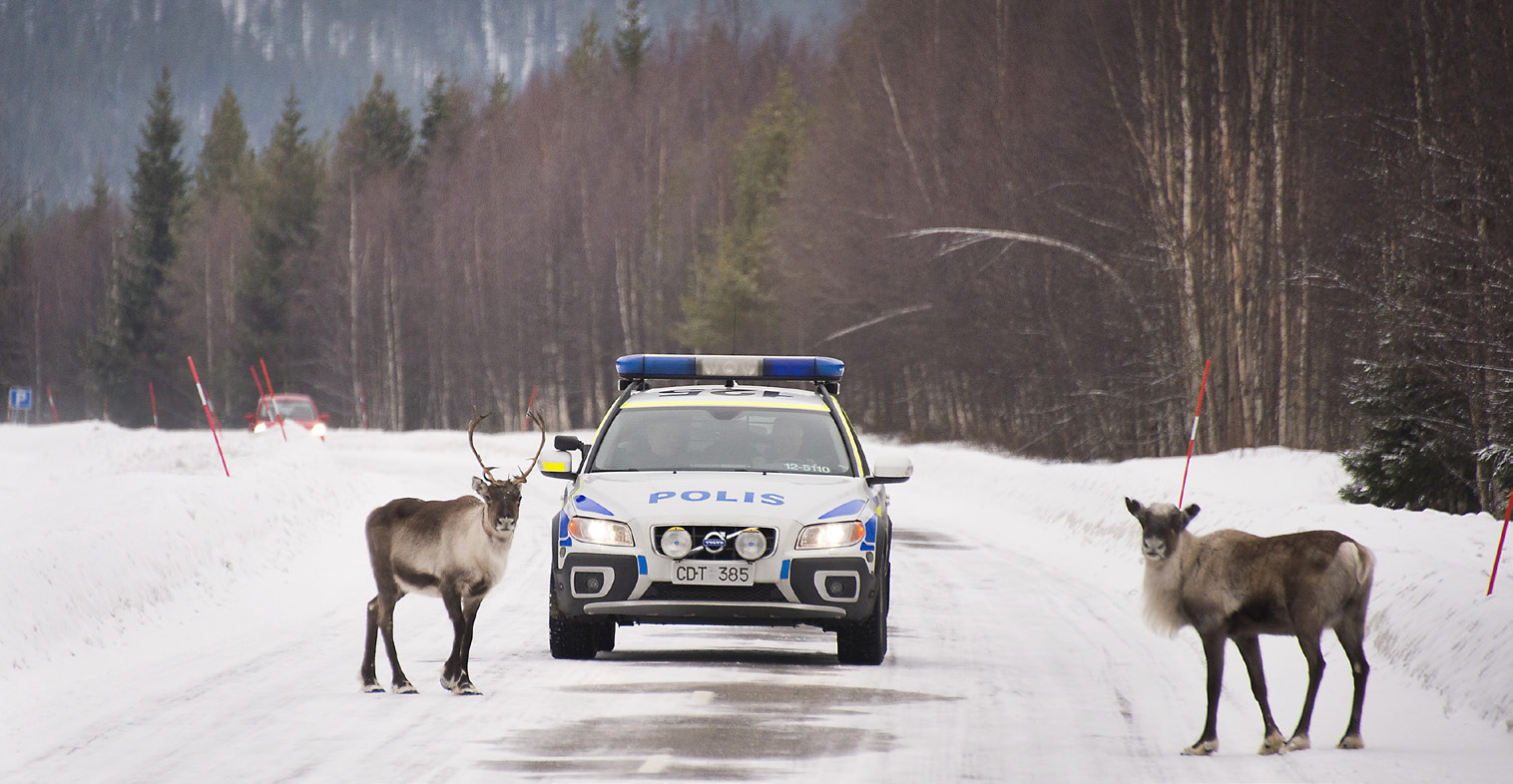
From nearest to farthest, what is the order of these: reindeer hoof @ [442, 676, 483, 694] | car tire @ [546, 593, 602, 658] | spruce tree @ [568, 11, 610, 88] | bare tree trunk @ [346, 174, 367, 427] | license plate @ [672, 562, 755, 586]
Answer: reindeer hoof @ [442, 676, 483, 694], license plate @ [672, 562, 755, 586], car tire @ [546, 593, 602, 658], bare tree trunk @ [346, 174, 367, 427], spruce tree @ [568, 11, 610, 88]

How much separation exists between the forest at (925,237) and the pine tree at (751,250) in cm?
17

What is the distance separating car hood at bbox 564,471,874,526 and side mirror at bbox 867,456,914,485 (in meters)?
0.11

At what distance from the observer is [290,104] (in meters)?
103

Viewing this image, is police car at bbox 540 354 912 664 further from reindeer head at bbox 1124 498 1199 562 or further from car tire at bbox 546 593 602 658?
reindeer head at bbox 1124 498 1199 562

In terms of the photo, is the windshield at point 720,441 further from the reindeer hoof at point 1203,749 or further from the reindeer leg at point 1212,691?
the reindeer hoof at point 1203,749

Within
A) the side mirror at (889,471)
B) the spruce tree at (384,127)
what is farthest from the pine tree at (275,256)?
the side mirror at (889,471)

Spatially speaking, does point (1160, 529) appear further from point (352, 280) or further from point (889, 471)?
point (352, 280)

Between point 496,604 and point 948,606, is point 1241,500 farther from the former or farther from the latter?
point 496,604

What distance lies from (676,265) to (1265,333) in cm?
4419

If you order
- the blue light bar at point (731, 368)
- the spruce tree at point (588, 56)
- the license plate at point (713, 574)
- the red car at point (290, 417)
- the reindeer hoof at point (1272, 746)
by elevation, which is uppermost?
the spruce tree at point (588, 56)

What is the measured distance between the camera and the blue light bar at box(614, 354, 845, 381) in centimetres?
1248

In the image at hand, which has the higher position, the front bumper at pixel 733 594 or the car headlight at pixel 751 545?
the car headlight at pixel 751 545

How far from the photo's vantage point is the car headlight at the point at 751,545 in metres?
10.1

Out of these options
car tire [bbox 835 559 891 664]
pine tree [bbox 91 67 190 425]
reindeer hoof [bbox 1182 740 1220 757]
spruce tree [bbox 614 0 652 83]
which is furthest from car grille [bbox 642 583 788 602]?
pine tree [bbox 91 67 190 425]
